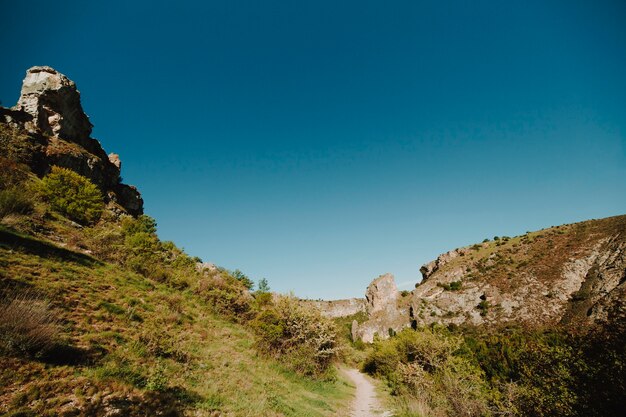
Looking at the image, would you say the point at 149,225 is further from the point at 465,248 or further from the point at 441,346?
the point at 465,248

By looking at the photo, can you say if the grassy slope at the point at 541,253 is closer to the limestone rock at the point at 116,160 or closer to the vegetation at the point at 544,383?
the vegetation at the point at 544,383

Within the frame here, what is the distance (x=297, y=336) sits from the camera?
50.4ft

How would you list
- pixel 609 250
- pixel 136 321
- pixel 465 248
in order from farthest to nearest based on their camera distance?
pixel 465 248 < pixel 609 250 < pixel 136 321

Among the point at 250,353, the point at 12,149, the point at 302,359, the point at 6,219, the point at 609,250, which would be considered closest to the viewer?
the point at 6,219

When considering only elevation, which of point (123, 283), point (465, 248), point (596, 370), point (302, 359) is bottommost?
point (302, 359)

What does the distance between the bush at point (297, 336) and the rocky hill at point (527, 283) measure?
24878mm

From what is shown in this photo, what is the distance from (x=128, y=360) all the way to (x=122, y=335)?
1.32 m

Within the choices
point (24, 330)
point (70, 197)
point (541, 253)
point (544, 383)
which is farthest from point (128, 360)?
point (541, 253)

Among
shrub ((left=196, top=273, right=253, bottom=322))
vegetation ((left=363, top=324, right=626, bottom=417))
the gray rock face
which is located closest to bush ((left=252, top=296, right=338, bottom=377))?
shrub ((left=196, top=273, right=253, bottom=322))

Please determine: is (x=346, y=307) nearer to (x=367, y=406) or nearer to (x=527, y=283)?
(x=527, y=283)

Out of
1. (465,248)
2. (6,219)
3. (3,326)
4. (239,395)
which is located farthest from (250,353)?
(465,248)

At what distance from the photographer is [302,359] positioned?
46.5ft

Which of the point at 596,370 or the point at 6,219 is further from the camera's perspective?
the point at 6,219

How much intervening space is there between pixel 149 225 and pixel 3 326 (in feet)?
150
